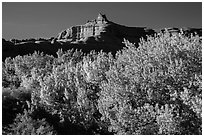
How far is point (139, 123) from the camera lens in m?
13.1

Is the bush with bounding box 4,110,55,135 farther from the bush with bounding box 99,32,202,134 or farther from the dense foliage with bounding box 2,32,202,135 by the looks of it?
the bush with bounding box 99,32,202,134

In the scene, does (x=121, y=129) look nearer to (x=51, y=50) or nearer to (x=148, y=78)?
(x=148, y=78)

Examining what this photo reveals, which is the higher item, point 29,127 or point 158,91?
point 158,91

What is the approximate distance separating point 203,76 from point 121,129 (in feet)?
14.0

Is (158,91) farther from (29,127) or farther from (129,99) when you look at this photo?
(29,127)

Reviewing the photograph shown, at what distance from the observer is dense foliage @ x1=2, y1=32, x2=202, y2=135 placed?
1302 centimetres

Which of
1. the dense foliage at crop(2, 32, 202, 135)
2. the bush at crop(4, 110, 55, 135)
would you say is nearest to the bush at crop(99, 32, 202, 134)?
the dense foliage at crop(2, 32, 202, 135)

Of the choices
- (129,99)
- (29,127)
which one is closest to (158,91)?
(129,99)

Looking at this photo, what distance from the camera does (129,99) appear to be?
1438 centimetres

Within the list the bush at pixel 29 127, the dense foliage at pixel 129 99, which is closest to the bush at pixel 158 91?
the dense foliage at pixel 129 99

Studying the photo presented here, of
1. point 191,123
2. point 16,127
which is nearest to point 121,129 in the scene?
point 191,123

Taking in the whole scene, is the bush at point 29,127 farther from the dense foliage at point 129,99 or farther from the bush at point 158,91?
the bush at point 158,91

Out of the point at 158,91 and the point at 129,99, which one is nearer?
the point at 129,99

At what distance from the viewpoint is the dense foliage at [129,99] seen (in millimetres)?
13016
